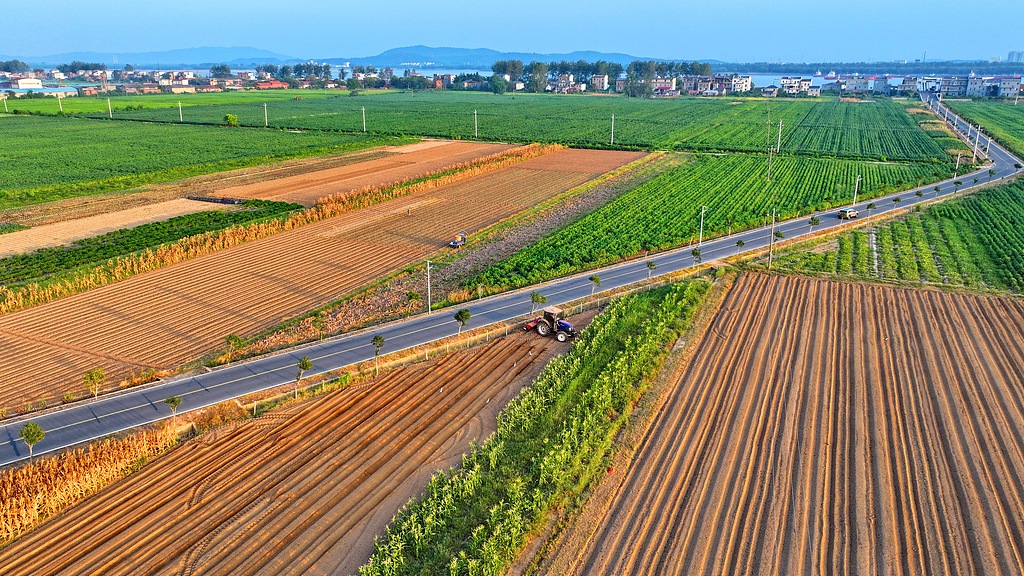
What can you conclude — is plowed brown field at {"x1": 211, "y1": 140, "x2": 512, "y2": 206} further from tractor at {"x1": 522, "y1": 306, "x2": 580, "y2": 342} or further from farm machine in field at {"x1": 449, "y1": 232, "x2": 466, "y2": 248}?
tractor at {"x1": 522, "y1": 306, "x2": 580, "y2": 342}

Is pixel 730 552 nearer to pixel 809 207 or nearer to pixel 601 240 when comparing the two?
pixel 601 240

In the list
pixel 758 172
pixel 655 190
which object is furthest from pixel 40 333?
pixel 758 172

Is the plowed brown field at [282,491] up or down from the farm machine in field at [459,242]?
down

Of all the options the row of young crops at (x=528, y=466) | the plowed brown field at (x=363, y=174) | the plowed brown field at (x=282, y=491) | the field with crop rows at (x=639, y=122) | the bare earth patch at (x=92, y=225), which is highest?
the field with crop rows at (x=639, y=122)

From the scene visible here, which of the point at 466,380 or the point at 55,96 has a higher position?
the point at 55,96

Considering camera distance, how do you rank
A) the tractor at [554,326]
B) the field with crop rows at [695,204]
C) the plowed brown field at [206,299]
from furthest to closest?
the field with crop rows at [695,204] < the tractor at [554,326] < the plowed brown field at [206,299]

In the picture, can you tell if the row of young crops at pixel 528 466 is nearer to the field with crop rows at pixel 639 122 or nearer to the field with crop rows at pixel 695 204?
the field with crop rows at pixel 695 204

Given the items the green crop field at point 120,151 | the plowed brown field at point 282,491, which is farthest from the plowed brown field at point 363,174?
the plowed brown field at point 282,491
